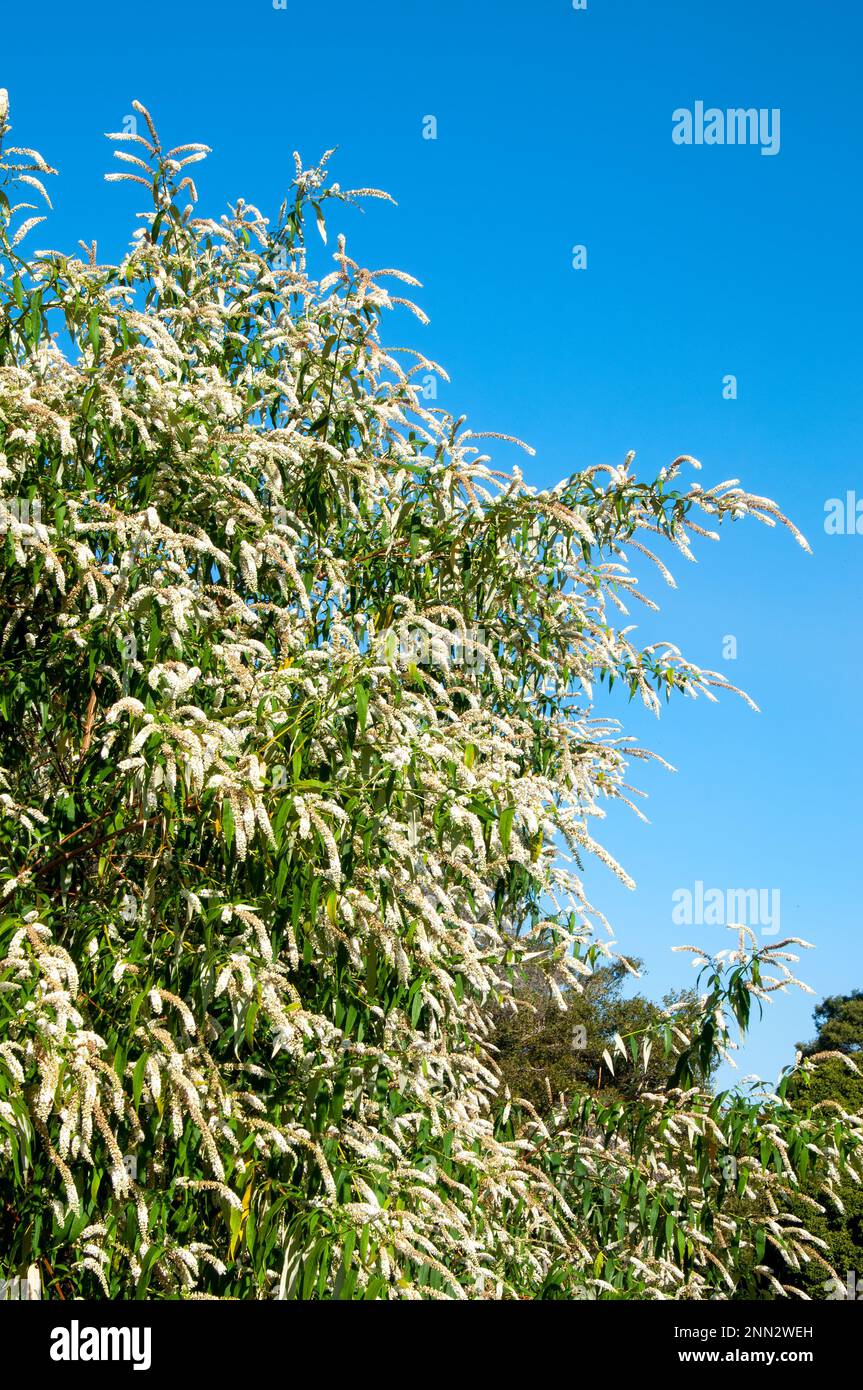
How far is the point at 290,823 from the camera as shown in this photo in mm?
4656

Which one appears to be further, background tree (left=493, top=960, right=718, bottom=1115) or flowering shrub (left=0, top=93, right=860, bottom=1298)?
background tree (left=493, top=960, right=718, bottom=1115)

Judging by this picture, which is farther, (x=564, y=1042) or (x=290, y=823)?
(x=564, y=1042)

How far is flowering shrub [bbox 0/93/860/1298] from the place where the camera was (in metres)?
4.77

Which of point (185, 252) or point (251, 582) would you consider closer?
point (251, 582)

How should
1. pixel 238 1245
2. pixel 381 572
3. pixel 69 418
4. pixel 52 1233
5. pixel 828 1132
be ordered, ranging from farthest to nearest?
pixel 381 572 < pixel 828 1132 < pixel 69 418 < pixel 238 1245 < pixel 52 1233

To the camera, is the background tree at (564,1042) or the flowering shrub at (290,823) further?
the background tree at (564,1042)

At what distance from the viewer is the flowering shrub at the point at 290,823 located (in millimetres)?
4766

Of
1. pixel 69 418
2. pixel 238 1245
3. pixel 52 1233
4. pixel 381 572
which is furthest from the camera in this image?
pixel 381 572

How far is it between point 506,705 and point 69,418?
2.72 metres

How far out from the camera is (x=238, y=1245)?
17.4ft

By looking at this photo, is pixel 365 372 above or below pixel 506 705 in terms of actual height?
above
